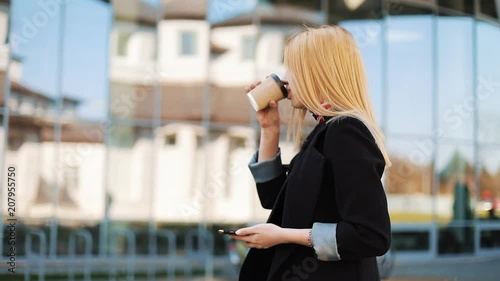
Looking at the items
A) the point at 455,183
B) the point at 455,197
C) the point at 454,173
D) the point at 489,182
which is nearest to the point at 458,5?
the point at 454,173

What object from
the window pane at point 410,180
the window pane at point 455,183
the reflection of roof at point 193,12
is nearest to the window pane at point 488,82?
the window pane at point 455,183

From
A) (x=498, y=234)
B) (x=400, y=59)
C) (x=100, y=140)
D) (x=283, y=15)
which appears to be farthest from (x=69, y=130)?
(x=498, y=234)

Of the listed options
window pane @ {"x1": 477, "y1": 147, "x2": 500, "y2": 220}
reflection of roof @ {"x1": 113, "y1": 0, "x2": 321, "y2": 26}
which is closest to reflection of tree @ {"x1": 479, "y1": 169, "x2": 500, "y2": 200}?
window pane @ {"x1": 477, "y1": 147, "x2": 500, "y2": 220}

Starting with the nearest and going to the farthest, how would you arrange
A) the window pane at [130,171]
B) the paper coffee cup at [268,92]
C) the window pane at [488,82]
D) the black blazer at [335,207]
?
the black blazer at [335,207], the paper coffee cup at [268,92], the window pane at [130,171], the window pane at [488,82]

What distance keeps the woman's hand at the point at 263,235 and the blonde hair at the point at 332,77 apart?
0.30m

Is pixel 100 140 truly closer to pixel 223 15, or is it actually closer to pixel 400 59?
pixel 223 15

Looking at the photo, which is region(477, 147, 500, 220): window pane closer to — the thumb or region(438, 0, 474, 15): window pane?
region(438, 0, 474, 15): window pane

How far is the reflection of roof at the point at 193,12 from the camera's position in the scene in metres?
13.9

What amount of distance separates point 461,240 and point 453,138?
2.45 meters

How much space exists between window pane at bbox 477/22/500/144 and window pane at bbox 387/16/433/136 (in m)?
Result: 1.62

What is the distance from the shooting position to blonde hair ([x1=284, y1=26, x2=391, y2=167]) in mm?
1854

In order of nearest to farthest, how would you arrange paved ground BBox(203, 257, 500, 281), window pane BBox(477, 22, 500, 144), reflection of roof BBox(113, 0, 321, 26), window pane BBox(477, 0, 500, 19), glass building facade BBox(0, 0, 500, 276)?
1. glass building facade BBox(0, 0, 500, 276)
2. paved ground BBox(203, 257, 500, 281)
3. reflection of roof BBox(113, 0, 321, 26)
4. window pane BBox(477, 22, 500, 144)
5. window pane BBox(477, 0, 500, 19)

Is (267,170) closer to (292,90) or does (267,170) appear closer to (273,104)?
(273,104)

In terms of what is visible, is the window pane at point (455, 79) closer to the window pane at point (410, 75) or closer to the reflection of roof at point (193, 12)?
the window pane at point (410, 75)
